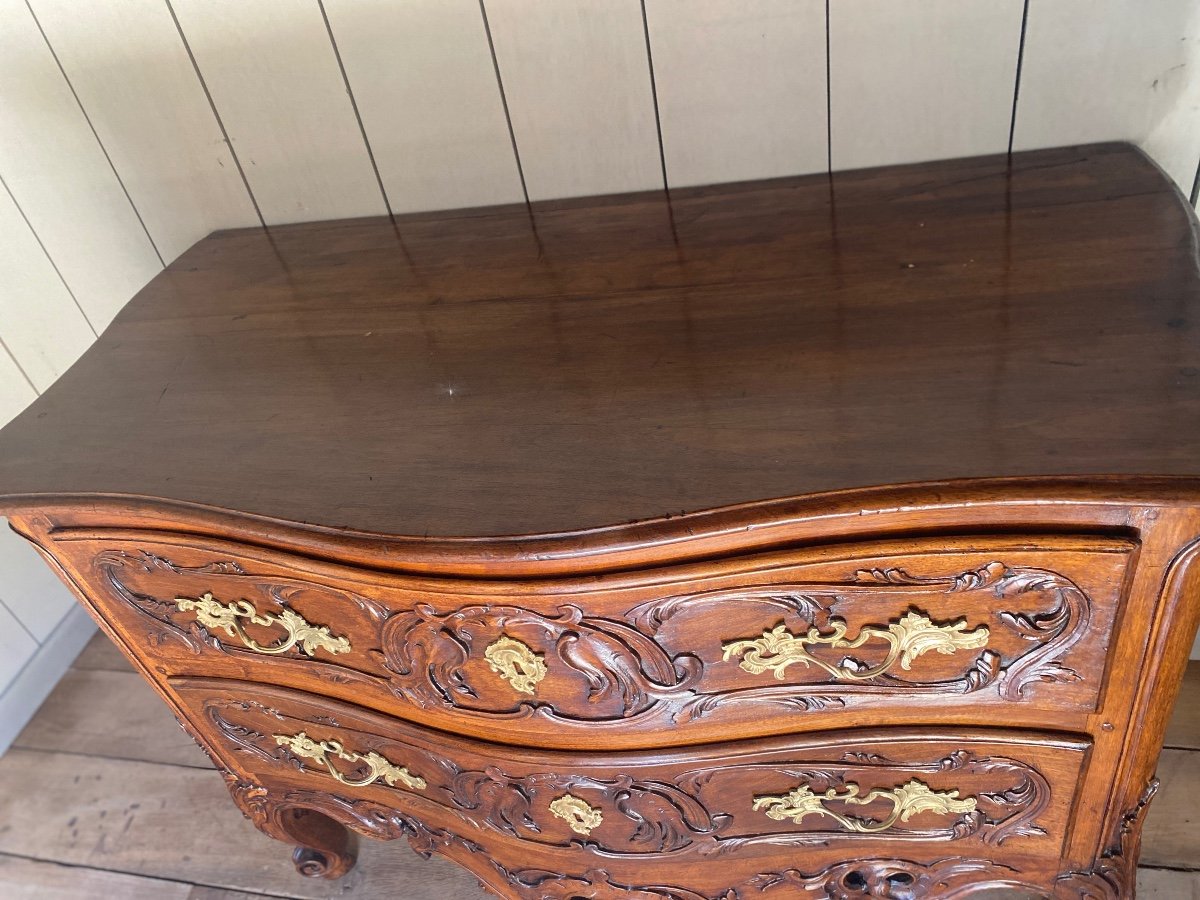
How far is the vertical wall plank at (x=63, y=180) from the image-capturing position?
112cm

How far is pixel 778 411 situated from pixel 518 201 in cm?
57

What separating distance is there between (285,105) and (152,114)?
0.63ft

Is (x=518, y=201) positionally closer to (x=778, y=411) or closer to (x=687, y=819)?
(x=778, y=411)

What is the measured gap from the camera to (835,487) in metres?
0.59

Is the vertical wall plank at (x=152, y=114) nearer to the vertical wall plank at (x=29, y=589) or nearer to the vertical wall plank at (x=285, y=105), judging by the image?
the vertical wall plank at (x=285, y=105)

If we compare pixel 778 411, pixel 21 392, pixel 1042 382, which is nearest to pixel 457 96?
pixel 778 411

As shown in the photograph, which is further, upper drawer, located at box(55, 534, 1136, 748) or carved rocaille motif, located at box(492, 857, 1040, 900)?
carved rocaille motif, located at box(492, 857, 1040, 900)

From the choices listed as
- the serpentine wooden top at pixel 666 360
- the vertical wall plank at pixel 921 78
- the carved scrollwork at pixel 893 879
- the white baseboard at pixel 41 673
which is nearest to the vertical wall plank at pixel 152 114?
the serpentine wooden top at pixel 666 360

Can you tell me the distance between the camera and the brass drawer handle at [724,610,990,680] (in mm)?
651

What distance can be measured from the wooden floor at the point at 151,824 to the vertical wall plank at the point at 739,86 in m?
0.95

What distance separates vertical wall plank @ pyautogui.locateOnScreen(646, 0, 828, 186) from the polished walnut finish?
6 cm

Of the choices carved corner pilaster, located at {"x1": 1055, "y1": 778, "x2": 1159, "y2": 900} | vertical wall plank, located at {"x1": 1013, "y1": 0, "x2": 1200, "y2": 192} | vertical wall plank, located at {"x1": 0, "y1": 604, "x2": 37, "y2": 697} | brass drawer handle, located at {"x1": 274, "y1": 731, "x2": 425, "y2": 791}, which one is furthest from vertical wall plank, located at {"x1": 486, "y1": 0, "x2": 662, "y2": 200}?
vertical wall plank, located at {"x1": 0, "y1": 604, "x2": 37, "y2": 697}

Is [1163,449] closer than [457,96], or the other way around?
[1163,449]

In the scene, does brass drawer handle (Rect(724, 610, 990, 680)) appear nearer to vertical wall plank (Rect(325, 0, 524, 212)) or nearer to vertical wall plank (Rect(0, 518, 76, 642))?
vertical wall plank (Rect(325, 0, 524, 212))
